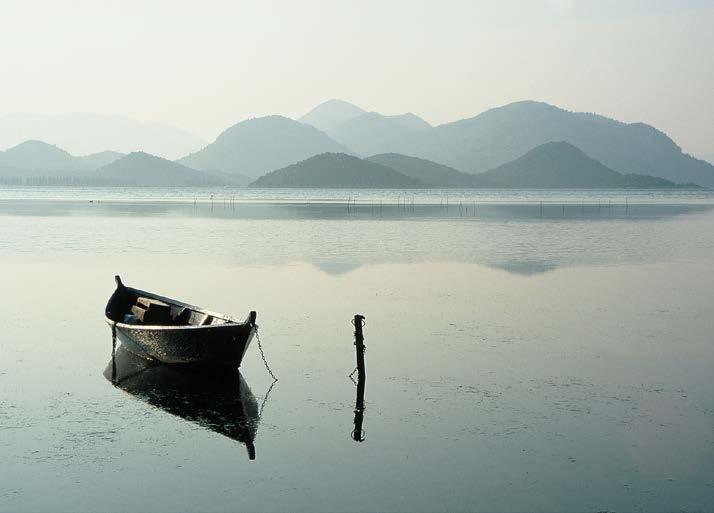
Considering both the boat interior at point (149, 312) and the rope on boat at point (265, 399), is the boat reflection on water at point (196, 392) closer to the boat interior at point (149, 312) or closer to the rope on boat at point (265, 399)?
the rope on boat at point (265, 399)

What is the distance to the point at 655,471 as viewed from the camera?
14.0 meters

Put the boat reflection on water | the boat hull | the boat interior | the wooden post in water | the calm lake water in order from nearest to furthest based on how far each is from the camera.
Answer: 1. the calm lake water
2. the wooden post in water
3. the boat reflection on water
4. the boat hull
5. the boat interior

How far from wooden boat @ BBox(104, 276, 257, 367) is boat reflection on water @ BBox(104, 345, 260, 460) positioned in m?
0.35

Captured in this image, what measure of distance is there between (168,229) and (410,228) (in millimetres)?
24913

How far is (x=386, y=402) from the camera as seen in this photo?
18016 millimetres

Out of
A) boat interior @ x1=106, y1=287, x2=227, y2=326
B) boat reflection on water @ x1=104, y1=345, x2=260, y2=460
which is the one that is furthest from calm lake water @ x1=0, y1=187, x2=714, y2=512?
boat interior @ x1=106, y1=287, x2=227, y2=326

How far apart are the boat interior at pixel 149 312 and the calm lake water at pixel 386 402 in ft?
3.58

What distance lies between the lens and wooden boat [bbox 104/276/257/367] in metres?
19.4

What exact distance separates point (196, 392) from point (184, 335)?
161 centimetres

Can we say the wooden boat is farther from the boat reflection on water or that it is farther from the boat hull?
the boat reflection on water

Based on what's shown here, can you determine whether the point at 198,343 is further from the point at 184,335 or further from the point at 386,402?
the point at 386,402

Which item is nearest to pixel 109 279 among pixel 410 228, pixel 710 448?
pixel 710 448

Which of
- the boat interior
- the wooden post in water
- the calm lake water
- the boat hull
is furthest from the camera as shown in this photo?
the boat interior

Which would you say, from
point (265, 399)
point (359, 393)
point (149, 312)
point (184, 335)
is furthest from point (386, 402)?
point (149, 312)
